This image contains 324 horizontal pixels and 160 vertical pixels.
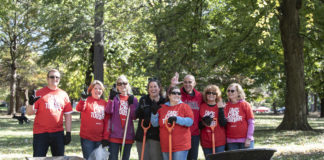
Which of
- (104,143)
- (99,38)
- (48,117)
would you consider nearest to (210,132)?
(104,143)

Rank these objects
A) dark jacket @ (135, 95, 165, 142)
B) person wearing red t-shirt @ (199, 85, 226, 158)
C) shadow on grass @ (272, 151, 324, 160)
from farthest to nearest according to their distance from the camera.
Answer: shadow on grass @ (272, 151, 324, 160) → person wearing red t-shirt @ (199, 85, 226, 158) → dark jacket @ (135, 95, 165, 142)

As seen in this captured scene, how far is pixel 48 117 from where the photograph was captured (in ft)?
19.2

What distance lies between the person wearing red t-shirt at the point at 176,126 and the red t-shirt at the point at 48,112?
1528mm

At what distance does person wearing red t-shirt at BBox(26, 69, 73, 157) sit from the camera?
5.85 metres

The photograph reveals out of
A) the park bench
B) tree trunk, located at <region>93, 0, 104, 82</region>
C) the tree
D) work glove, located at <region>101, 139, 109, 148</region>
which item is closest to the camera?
the park bench

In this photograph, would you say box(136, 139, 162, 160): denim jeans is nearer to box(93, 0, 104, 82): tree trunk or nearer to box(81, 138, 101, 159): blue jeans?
box(81, 138, 101, 159): blue jeans

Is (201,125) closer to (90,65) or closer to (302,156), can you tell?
(302,156)

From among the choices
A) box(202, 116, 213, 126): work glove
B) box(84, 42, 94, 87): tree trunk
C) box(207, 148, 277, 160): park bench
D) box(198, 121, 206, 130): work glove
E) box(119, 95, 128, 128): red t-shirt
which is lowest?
box(207, 148, 277, 160): park bench

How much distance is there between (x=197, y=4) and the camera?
14914 mm

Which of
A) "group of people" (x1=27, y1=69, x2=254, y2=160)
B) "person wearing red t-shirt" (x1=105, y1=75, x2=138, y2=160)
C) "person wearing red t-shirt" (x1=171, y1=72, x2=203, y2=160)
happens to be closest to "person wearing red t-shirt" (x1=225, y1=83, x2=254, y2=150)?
"group of people" (x1=27, y1=69, x2=254, y2=160)

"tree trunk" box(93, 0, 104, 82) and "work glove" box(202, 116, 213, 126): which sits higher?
"tree trunk" box(93, 0, 104, 82)

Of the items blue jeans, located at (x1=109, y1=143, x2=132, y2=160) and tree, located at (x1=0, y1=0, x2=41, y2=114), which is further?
tree, located at (x1=0, y1=0, x2=41, y2=114)

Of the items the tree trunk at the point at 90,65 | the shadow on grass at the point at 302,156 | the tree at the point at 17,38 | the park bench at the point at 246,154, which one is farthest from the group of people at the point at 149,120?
the tree at the point at 17,38

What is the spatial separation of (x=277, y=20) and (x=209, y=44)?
5.77 metres
